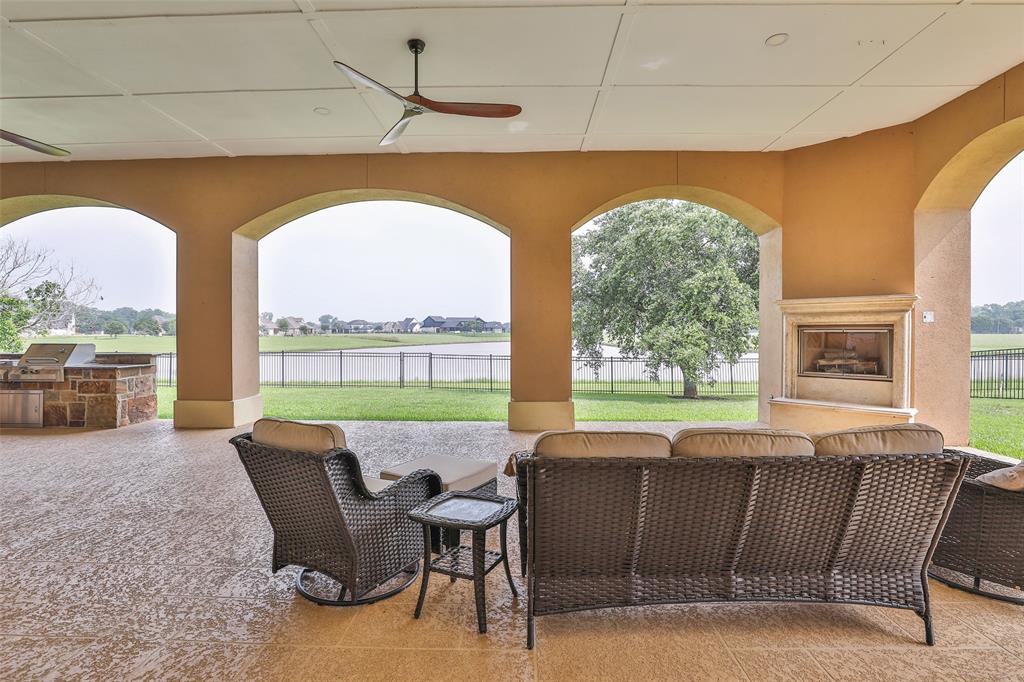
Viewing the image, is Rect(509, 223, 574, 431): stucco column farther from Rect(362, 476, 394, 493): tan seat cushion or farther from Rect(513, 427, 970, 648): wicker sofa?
Rect(513, 427, 970, 648): wicker sofa

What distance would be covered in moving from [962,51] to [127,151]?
8713mm

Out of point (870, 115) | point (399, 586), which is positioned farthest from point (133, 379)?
point (870, 115)

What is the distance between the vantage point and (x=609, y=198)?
612cm

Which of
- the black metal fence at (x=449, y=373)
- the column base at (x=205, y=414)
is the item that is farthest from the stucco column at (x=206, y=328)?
the black metal fence at (x=449, y=373)

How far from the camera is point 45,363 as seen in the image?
639 centimetres

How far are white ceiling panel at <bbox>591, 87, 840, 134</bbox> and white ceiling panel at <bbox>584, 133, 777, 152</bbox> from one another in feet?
0.53

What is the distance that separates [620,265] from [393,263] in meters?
9.22

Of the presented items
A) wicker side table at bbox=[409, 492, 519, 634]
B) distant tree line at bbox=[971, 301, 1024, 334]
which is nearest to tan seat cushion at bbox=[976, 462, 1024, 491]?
wicker side table at bbox=[409, 492, 519, 634]

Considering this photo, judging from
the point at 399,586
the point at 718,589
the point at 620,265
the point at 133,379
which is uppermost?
the point at 620,265

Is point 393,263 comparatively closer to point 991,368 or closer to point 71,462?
point 71,462

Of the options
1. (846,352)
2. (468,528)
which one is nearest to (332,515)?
(468,528)

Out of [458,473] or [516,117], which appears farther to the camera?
[516,117]

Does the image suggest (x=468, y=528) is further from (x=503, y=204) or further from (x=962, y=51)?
(x=962, y=51)

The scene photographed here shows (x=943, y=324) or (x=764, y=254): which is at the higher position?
(x=764, y=254)
